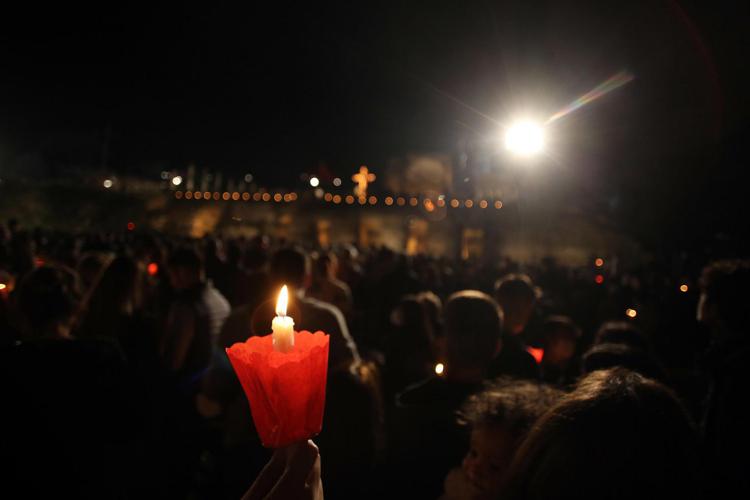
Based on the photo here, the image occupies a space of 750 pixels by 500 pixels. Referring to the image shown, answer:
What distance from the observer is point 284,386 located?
963 millimetres

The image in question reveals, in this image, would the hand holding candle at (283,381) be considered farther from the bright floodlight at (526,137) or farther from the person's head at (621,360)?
the bright floodlight at (526,137)

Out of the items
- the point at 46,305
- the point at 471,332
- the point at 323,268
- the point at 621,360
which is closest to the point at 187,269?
the point at 46,305

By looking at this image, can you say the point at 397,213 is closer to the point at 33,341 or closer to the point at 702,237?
the point at 702,237

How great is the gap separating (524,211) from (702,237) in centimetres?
1985

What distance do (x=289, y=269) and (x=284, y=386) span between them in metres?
2.94

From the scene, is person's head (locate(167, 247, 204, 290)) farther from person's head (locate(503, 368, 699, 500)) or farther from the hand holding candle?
person's head (locate(503, 368, 699, 500))

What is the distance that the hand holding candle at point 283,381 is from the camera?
963 millimetres

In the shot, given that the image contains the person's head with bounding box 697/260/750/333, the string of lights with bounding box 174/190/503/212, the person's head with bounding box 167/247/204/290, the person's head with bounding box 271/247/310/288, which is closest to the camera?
the person's head with bounding box 697/260/750/333

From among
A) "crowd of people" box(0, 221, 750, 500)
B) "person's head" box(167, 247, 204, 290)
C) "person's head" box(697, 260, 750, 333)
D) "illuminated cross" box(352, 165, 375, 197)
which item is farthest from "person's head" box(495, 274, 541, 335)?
"illuminated cross" box(352, 165, 375, 197)

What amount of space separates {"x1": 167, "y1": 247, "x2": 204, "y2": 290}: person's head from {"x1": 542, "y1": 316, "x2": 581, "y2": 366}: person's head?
319cm

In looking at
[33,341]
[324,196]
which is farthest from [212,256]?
[324,196]

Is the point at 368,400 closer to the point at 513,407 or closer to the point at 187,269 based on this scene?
the point at 513,407

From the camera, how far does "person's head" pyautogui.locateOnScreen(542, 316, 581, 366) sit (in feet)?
15.6

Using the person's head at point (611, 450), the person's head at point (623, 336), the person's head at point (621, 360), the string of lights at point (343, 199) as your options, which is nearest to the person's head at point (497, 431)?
the person's head at point (611, 450)
